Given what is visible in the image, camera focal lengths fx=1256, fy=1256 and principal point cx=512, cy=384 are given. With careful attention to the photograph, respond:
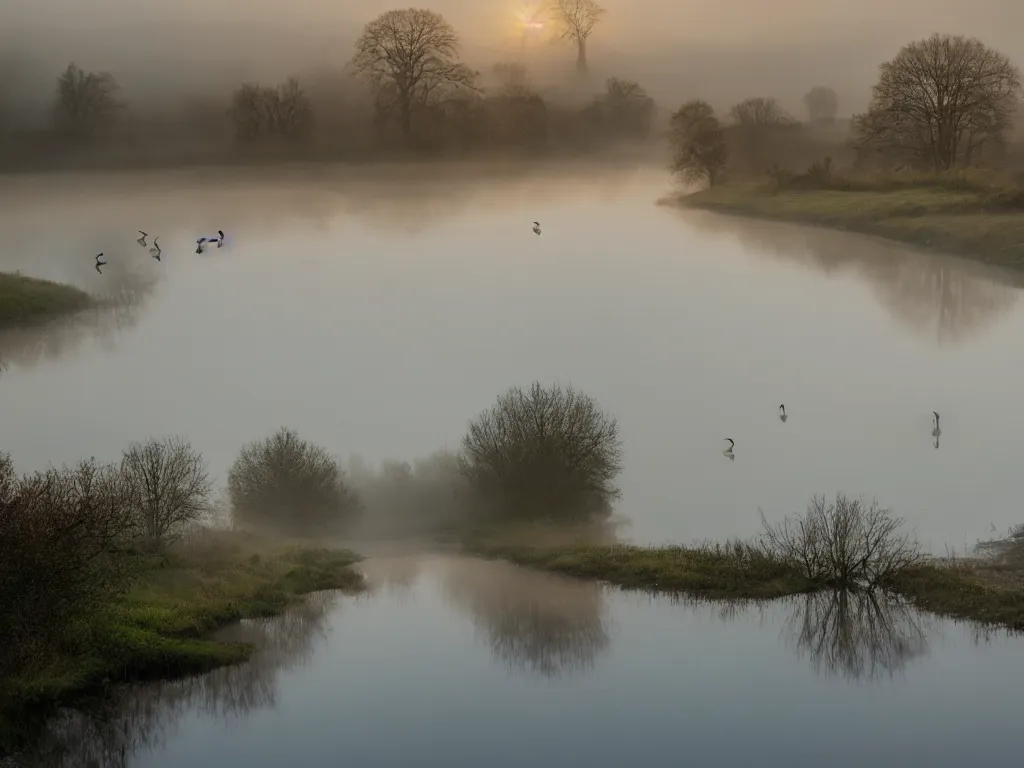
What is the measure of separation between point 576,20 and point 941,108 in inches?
891

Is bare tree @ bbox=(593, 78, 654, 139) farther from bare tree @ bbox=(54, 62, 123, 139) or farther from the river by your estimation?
bare tree @ bbox=(54, 62, 123, 139)

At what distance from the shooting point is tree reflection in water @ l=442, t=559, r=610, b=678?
3462cm

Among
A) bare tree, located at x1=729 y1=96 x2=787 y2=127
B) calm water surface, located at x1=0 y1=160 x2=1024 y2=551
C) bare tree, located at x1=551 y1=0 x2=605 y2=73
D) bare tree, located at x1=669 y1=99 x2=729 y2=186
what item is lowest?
calm water surface, located at x1=0 y1=160 x2=1024 y2=551

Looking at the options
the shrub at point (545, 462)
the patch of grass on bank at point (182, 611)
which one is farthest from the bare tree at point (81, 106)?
the patch of grass on bank at point (182, 611)

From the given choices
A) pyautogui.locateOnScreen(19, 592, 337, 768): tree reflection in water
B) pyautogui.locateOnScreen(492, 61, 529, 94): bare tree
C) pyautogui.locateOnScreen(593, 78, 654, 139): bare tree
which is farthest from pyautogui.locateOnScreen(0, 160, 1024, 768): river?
pyautogui.locateOnScreen(492, 61, 529, 94): bare tree

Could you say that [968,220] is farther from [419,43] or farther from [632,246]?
[419,43]

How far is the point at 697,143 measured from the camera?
246 feet

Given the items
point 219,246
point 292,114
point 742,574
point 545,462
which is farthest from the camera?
point 219,246

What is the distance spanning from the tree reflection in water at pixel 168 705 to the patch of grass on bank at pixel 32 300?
29464mm

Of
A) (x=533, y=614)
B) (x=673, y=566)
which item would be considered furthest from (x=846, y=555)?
(x=533, y=614)

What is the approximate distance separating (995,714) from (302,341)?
157ft

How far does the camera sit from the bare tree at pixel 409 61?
2613 inches

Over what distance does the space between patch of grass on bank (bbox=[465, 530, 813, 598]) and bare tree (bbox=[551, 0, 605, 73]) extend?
3534 centimetres

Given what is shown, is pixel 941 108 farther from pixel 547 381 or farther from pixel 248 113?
pixel 248 113
